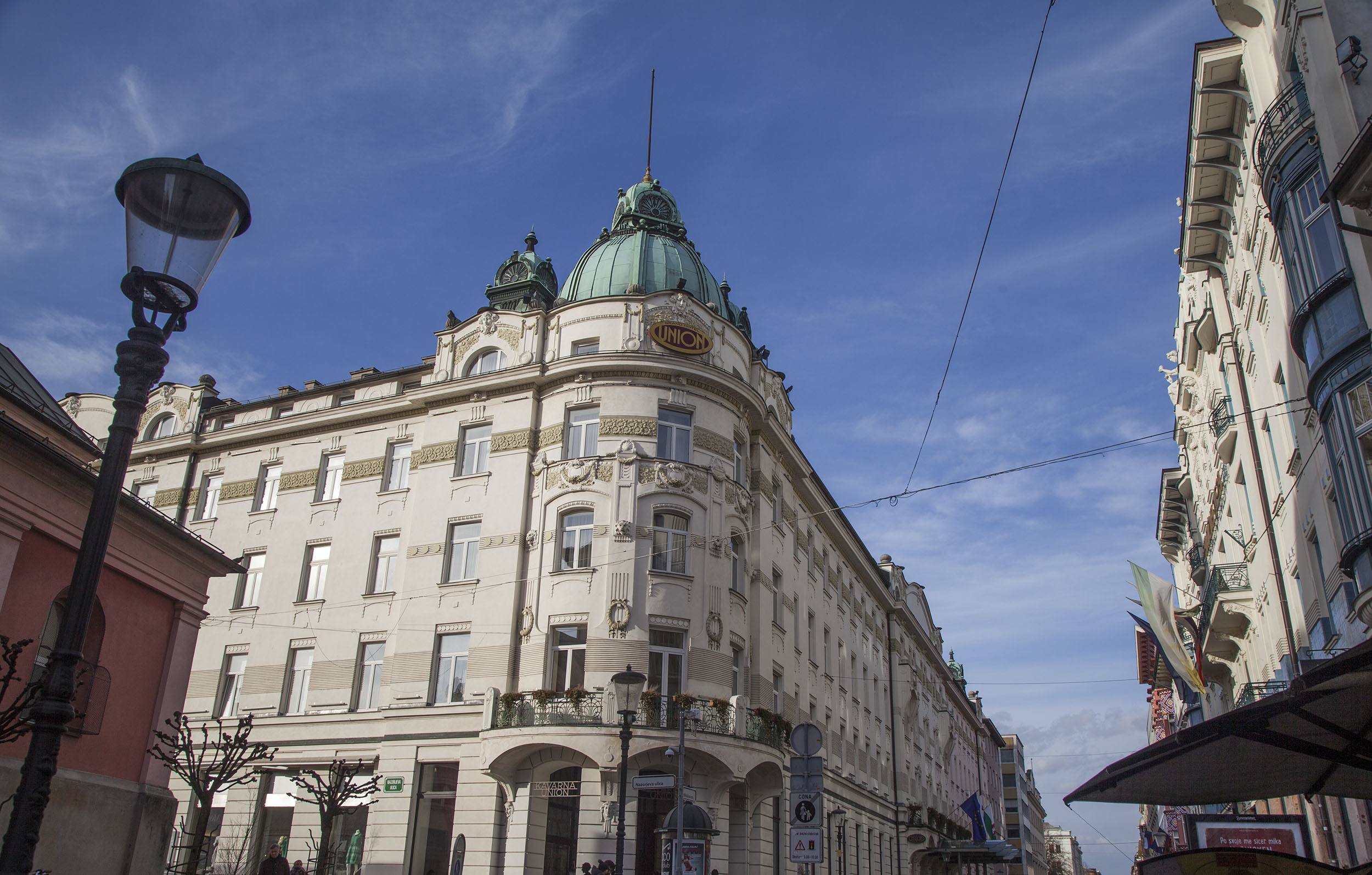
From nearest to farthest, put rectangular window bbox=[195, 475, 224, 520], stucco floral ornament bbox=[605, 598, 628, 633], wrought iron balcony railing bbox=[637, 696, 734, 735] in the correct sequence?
wrought iron balcony railing bbox=[637, 696, 734, 735]
stucco floral ornament bbox=[605, 598, 628, 633]
rectangular window bbox=[195, 475, 224, 520]

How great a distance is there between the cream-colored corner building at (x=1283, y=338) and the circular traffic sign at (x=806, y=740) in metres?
8.47

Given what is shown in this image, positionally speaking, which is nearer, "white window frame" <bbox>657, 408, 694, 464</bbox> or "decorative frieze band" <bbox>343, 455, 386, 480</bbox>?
"white window frame" <bbox>657, 408, 694, 464</bbox>

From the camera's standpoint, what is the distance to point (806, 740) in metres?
11.7

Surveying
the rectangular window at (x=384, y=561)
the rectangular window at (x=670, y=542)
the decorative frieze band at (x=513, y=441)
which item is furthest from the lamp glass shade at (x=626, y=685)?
the rectangular window at (x=384, y=561)

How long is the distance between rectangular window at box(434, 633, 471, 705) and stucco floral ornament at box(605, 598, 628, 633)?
14.6 feet

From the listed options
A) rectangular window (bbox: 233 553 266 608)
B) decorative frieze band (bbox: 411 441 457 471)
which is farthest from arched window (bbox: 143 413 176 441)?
decorative frieze band (bbox: 411 441 457 471)

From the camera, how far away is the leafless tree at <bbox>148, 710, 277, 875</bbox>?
14.6 metres

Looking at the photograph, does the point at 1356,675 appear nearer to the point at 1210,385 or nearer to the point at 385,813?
the point at 385,813

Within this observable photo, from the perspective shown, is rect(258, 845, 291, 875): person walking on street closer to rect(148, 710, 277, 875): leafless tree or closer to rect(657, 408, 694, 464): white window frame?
rect(148, 710, 277, 875): leafless tree

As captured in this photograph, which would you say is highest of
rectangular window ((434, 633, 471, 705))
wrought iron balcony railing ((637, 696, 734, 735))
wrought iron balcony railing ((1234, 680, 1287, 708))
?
rectangular window ((434, 633, 471, 705))

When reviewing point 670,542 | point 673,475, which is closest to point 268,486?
point 673,475

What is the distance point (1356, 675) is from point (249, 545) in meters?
32.0

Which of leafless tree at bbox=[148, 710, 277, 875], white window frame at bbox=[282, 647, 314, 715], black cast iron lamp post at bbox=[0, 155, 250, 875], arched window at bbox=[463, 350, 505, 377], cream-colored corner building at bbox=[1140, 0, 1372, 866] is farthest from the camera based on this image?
arched window at bbox=[463, 350, 505, 377]

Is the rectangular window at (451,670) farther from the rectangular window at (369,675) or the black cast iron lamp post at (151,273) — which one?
the black cast iron lamp post at (151,273)
